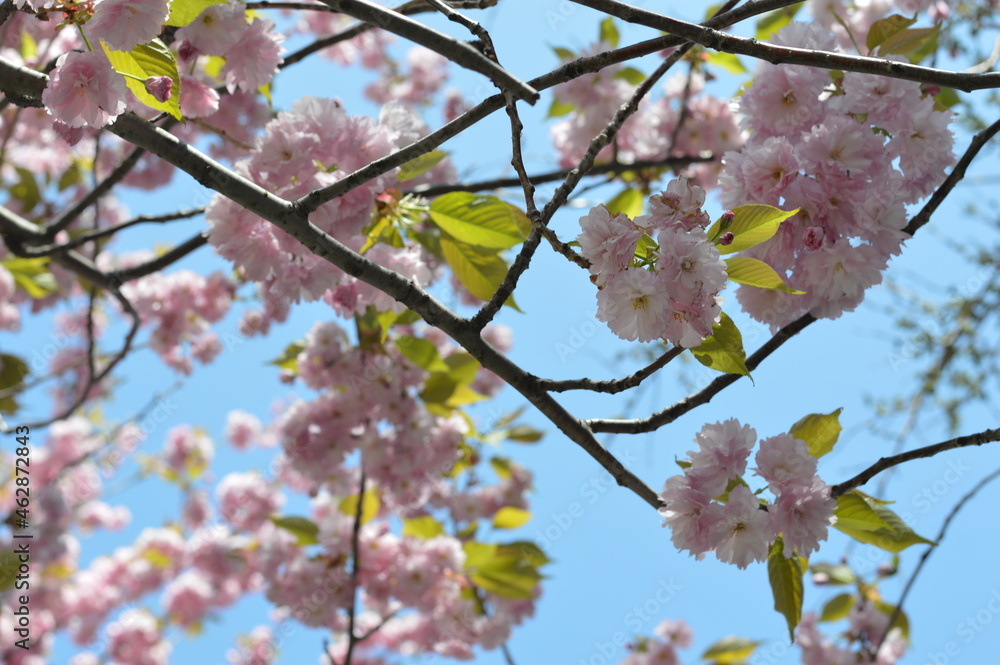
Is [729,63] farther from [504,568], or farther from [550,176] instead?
[504,568]

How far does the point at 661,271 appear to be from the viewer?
3.39 ft

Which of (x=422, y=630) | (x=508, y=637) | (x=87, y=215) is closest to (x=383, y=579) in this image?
(x=508, y=637)

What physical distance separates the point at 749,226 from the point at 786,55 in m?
0.27

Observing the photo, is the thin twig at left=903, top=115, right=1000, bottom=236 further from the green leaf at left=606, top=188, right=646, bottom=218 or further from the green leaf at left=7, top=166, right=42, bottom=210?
the green leaf at left=7, top=166, right=42, bottom=210

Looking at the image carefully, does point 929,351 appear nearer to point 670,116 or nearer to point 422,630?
point 670,116

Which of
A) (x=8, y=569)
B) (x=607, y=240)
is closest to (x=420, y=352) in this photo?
(x=607, y=240)

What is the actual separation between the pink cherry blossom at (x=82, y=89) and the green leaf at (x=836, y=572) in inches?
121

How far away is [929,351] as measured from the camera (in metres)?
3.69

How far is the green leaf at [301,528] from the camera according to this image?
2885 millimetres

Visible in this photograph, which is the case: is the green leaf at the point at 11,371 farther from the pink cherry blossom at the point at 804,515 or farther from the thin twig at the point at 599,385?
the pink cherry blossom at the point at 804,515

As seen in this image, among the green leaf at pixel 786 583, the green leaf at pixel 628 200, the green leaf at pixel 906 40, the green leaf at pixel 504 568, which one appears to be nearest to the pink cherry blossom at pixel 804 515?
the green leaf at pixel 786 583

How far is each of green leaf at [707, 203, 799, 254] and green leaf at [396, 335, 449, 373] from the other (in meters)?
1.43

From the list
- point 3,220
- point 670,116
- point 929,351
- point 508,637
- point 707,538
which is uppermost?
point 670,116

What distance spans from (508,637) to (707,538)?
2618 millimetres
